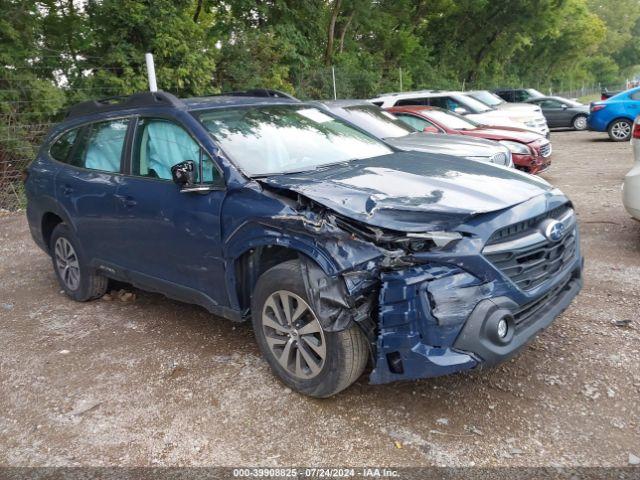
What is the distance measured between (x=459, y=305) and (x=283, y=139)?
74.5 inches

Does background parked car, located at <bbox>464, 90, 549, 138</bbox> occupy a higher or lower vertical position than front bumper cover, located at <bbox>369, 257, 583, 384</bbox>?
higher

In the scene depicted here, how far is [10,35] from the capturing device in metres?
9.38

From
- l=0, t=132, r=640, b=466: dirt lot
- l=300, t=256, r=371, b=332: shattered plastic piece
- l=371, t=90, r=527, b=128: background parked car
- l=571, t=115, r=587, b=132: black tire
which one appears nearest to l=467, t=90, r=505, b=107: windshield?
l=371, t=90, r=527, b=128: background parked car

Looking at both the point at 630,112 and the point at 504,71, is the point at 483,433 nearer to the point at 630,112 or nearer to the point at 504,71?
the point at 630,112

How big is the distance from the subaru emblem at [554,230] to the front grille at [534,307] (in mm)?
289

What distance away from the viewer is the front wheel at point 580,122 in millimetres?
20111

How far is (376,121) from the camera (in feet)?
28.3

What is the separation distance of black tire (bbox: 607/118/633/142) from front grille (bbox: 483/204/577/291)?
13.7 m

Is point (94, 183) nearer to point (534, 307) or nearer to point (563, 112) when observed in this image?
point (534, 307)

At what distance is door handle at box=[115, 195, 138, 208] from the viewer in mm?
4148

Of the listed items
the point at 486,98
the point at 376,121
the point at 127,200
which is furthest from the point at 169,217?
the point at 486,98

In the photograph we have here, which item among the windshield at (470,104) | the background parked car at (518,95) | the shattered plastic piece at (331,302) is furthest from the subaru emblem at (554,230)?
the background parked car at (518,95)

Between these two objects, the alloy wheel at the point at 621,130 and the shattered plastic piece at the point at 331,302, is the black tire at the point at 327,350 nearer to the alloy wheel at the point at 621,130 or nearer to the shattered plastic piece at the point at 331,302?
the shattered plastic piece at the point at 331,302

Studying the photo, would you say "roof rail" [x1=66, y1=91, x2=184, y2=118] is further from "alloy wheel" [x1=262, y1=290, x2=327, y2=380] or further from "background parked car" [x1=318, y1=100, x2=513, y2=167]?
"background parked car" [x1=318, y1=100, x2=513, y2=167]
